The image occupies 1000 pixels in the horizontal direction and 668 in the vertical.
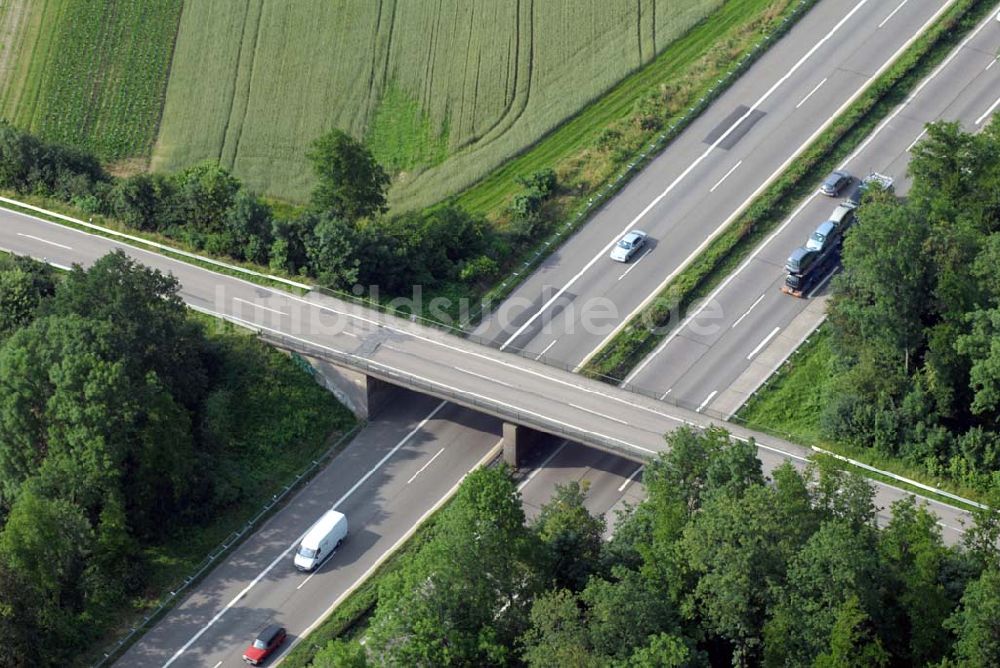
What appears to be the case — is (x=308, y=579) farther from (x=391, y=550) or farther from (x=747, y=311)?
(x=747, y=311)

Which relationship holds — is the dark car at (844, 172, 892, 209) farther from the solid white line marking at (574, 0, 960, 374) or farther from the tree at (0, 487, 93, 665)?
the tree at (0, 487, 93, 665)

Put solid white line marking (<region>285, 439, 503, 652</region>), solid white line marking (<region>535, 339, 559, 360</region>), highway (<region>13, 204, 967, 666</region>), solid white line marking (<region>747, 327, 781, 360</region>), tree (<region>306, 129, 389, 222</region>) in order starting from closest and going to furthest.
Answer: solid white line marking (<region>285, 439, 503, 652</region>) → highway (<region>13, 204, 967, 666</region>) → solid white line marking (<region>747, 327, 781, 360</region>) → solid white line marking (<region>535, 339, 559, 360</region>) → tree (<region>306, 129, 389, 222</region>)

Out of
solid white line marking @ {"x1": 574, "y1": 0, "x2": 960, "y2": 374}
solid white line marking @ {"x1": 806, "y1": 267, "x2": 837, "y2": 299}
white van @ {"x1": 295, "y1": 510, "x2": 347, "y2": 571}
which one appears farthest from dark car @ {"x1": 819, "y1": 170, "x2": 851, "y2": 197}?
white van @ {"x1": 295, "y1": 510, "x2": 347, "y2": 571}

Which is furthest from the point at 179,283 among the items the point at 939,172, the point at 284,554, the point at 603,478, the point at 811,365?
the point at 939,172

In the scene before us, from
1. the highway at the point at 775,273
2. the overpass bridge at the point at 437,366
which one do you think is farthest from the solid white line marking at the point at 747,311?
the overpass bridge at the point at 437,366

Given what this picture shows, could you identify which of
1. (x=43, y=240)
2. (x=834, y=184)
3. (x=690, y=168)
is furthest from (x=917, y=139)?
(x=43, y=240)

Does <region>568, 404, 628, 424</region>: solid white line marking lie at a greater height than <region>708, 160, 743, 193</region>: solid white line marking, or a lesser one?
lesser

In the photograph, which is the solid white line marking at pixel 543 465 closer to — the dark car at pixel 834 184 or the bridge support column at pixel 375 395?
the bridge support column at pixel 375 395
